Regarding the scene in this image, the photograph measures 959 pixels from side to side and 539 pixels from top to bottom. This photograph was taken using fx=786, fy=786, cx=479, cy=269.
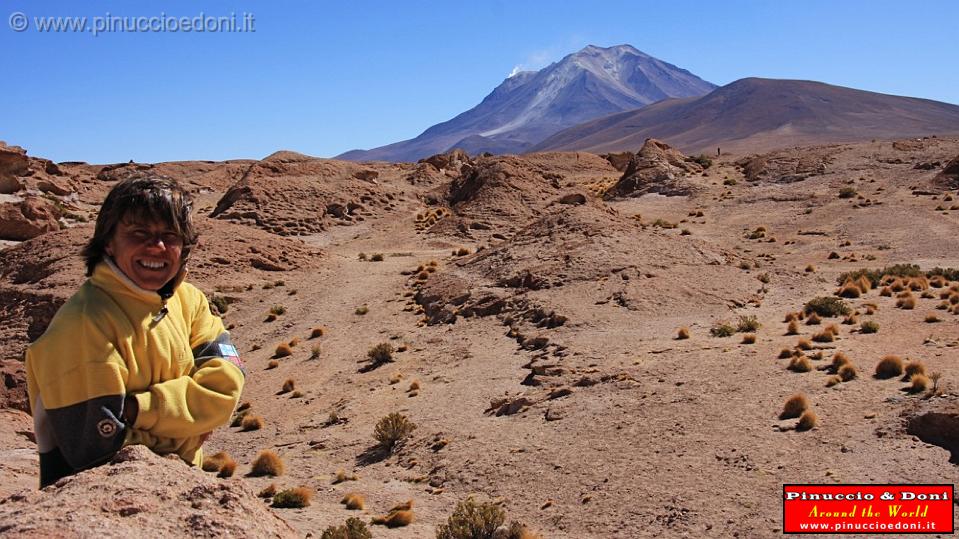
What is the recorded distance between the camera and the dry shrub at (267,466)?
387 inches

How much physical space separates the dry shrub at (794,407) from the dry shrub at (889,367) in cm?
154

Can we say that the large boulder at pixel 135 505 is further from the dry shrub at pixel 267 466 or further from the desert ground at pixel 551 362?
the dry shrub at pixel 267 466

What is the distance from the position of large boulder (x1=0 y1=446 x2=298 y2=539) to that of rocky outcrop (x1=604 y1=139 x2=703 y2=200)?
38193 mm

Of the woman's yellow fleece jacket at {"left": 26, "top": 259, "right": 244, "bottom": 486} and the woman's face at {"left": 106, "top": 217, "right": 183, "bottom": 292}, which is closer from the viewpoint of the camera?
the woman's yellow fleece jacket at {"left": 26, "top": 259, "right": 244, "bottom": 486}

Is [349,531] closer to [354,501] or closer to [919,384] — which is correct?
[354,501]

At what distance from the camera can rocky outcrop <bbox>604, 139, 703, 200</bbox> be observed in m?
39.9

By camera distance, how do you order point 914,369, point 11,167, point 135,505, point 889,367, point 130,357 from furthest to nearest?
point 11,167
point 889,367
point 914,369
point 130,357
point 135,505

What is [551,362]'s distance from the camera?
41.9ft

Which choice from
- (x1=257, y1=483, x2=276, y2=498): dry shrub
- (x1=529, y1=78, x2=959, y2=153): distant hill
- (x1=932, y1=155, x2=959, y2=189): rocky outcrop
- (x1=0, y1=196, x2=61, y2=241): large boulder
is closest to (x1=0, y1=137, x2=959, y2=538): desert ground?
(x1=257, y1=483, x2=276, y2=498): dry shrub

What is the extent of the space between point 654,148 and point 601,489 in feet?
126

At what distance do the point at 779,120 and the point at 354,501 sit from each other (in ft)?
534

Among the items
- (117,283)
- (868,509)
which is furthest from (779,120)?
(117,283)

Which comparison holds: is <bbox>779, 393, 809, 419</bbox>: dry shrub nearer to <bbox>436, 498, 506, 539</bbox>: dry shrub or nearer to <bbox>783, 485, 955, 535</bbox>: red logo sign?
<bbox>783, 485, 955, 535</bbox>: red logo sign

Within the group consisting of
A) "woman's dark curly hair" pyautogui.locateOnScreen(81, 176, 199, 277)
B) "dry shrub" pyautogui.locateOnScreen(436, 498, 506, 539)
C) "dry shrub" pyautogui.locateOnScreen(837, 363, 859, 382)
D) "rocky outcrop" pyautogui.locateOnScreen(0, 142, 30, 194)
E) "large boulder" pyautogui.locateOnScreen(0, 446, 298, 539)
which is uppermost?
"rocky outcrop" pyautogui.locateOnScreen(0, 142, 30, 194)
